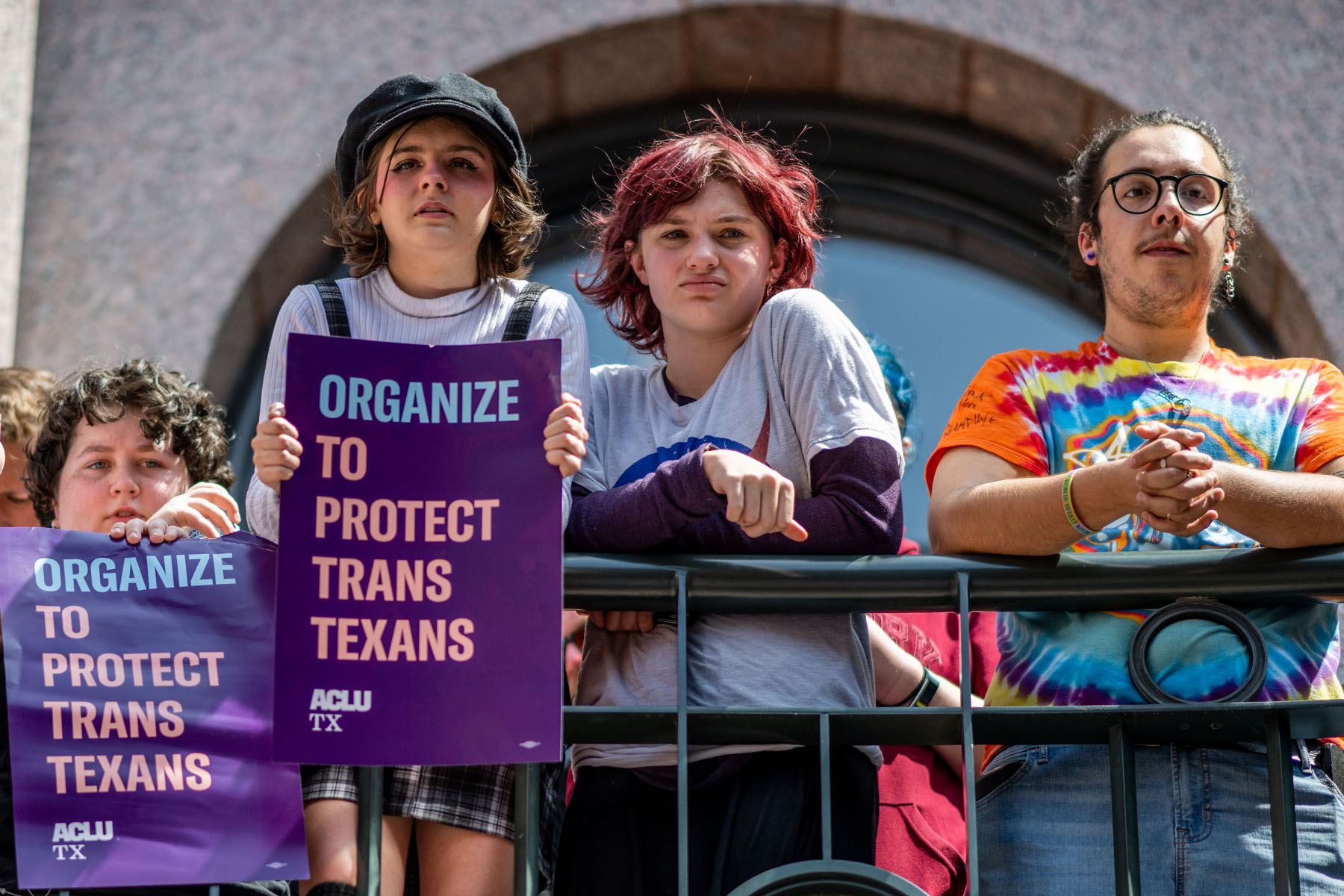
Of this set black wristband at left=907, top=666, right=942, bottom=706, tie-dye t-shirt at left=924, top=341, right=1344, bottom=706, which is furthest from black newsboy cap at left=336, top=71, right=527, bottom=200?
black wristband at left=907, top=666, right=942, bottom=706

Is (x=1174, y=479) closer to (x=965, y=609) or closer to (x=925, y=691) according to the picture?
(x=965, y=609)

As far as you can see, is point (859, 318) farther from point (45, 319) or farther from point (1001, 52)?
point (45, 319)

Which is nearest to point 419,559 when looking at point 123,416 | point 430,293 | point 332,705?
point 332,705

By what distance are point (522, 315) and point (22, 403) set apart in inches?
61.2

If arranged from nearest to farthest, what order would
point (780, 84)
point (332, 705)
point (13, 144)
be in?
point (332, 705) < point (13, 144) < point (780, 84)

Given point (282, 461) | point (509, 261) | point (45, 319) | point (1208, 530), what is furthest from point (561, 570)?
point (45, 319)

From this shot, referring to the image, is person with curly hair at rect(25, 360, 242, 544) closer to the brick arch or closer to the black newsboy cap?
the black newsboy cap

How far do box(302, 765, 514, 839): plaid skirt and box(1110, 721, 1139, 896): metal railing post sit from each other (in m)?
0.95

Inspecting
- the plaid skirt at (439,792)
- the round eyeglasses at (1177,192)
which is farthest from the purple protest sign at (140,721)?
the round eyeglasses at (1177,192)

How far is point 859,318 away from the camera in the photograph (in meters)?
5.36

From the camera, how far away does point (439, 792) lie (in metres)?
2.45

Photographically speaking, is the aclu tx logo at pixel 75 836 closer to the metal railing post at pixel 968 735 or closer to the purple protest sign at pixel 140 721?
the purple protest sign at pixel 140 721

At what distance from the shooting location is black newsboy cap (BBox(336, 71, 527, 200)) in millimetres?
2822

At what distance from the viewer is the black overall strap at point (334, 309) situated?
272cm
